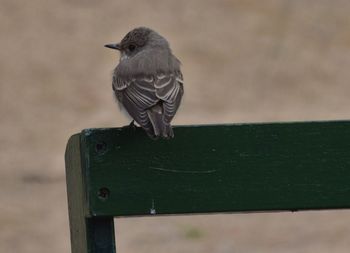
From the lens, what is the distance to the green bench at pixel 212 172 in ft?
16.6

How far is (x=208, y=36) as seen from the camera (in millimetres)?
18422

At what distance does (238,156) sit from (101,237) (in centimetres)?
65

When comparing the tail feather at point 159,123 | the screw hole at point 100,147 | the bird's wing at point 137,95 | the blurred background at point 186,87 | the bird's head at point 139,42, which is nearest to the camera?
the screw hole at point 100,147

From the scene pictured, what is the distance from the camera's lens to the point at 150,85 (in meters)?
7.17

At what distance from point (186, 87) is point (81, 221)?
463 inches

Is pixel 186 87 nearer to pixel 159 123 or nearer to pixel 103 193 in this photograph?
pixel 159 123

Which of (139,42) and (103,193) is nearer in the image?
(103,193)

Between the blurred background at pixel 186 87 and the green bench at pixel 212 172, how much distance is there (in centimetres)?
710

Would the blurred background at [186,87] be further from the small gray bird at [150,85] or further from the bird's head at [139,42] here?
the small gray bird at [150,85]

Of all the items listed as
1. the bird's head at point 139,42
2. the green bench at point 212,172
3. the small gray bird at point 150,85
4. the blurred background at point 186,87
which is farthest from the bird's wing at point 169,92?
the blurred background at point 186,87

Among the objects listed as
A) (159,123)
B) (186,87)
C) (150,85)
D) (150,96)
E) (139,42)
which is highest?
(186,87)

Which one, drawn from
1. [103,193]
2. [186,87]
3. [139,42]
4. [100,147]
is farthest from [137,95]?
[186,87]

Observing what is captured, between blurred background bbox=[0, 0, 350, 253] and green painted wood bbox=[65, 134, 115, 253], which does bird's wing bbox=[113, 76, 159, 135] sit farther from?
blurred background bbox=[0, 0, 350, 253]

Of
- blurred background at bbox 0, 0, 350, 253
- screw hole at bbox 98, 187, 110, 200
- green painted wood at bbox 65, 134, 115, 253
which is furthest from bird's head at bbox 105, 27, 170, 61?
blurred background at bbox 0, 0, 350, 253
